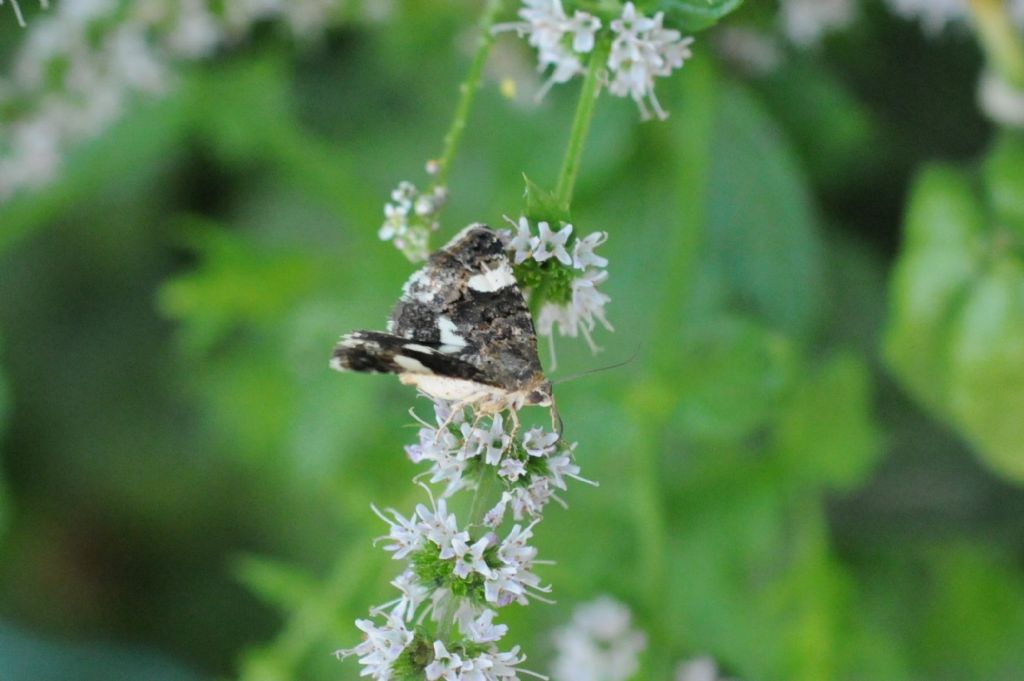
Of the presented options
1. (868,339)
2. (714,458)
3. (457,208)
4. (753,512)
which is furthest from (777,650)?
(457,208)

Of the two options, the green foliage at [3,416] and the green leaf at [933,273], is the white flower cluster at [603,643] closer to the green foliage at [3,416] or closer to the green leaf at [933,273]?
the green leaf at [933,273]

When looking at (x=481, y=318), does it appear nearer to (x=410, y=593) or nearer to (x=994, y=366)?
(x=410, y=593)

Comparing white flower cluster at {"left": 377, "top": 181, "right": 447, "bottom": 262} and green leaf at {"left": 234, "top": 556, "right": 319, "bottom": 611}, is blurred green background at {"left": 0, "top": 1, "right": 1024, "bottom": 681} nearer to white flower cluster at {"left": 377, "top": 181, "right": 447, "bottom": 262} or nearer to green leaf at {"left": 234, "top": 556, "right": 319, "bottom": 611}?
green leaf at {"left": 234, "top": 556, "right": 319, "bottom": 611}

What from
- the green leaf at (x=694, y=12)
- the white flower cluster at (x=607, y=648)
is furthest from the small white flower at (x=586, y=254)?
the white flower cluster at (x=607, y=648)

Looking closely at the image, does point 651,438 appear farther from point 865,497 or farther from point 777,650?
point 865,497

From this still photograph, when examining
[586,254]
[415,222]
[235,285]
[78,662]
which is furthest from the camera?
[78,662]

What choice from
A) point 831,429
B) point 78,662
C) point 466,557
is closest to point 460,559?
point 466,557

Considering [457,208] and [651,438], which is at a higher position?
[457,208]
